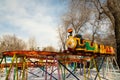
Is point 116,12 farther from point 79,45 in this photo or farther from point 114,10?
point 79,45

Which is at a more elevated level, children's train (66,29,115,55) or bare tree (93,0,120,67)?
bare tree (93,0,120,67)

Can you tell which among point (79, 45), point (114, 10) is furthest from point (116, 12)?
point (79, 45)

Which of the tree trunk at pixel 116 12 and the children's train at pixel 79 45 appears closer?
the children's train at pixel 79 45

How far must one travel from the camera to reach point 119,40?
18.4 m

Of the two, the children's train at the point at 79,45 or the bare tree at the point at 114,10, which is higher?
the bare tree at the point at 114,10

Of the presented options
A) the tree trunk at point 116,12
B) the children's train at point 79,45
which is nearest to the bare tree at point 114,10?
the tree trunk at point 116,12

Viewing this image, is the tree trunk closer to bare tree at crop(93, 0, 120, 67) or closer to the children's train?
bare tree at crop(93, 0, 120, 67)

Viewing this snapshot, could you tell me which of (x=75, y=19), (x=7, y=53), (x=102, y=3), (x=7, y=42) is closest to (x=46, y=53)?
(x=7, y=53)

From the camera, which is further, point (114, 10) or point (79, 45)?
point (114, 10)

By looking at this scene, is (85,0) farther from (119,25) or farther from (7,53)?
(7,53)

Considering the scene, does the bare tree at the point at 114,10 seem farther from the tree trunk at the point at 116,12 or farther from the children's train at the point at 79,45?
the children's train at the point at 79,45

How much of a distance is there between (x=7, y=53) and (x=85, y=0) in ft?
→ 37.1

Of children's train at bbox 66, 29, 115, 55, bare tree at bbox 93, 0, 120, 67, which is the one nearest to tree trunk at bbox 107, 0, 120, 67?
bare tree at bbox 93, 0, 120, 67

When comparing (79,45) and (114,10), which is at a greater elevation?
(114,10)
